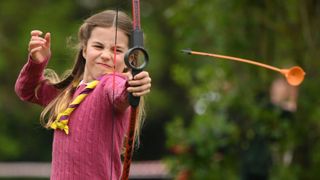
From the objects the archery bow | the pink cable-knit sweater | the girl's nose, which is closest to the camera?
the archery bow

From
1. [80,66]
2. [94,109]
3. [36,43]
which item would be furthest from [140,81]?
[80,66]

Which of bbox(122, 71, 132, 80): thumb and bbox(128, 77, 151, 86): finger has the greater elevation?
bbox(122, 71, 132, 80): thumb

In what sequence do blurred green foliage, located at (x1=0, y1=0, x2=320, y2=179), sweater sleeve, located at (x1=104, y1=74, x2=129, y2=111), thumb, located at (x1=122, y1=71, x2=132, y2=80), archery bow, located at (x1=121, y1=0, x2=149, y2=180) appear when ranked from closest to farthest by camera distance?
archery bow, located at (x1=121, y1=0, x2=149, y2=180) < thumb, located at (x1=122, y1=71, x2=132, y2=80) < sweater sleeve, located at (x1=104, y1=74, x2=129, y2=111) < blurred green foliage, located at (x1=0, y1=0, x2=320, y2=179)

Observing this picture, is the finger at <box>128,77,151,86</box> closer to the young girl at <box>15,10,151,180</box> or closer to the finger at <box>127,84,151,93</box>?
the finger at <box>127,84,151,93</box>

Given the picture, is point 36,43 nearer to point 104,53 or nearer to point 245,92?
point 104,53

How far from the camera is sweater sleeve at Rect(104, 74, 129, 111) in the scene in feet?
14.2

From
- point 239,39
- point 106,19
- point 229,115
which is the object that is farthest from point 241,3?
point 106,19

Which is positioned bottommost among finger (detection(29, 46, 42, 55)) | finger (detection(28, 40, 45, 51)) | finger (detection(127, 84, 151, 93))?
finger (detection(127, 84, 151, 93))

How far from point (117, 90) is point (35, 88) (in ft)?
2.80

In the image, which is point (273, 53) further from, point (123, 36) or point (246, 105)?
point (123, 36)

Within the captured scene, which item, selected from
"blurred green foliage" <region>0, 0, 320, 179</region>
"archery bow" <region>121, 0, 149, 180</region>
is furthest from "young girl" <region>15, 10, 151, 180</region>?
"blurred green foliage" <region>0, 0, 320, 179</region>

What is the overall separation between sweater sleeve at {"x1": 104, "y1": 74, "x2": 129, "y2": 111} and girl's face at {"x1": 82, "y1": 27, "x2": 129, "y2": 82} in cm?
14

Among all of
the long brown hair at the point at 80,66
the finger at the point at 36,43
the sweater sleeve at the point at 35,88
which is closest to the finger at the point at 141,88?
the long brown hair at the point at 80,66

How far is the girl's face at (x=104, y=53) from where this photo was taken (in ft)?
15.6
